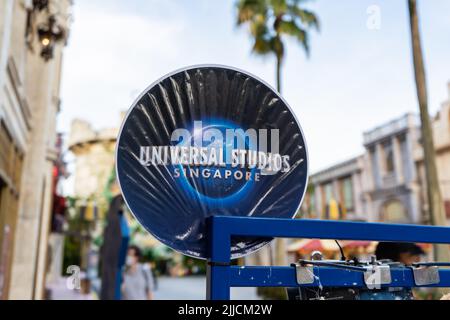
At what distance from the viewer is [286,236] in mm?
1344

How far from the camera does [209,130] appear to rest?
65.9 inches

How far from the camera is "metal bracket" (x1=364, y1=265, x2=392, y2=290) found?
56.7 inches

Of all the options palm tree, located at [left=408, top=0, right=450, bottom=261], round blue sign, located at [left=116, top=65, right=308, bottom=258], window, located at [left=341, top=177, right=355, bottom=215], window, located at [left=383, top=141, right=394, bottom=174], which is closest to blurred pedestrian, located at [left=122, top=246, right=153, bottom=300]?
palm tree, located at [left=408, top=0, right=450, bottom=261]

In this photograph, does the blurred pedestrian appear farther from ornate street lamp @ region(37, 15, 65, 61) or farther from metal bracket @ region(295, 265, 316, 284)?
metal bracket @ region(295, 265, 316, 284)

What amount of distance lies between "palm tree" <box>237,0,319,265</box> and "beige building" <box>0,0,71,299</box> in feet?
21.7

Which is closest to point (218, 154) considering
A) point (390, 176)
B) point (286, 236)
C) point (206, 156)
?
point (206, 156)

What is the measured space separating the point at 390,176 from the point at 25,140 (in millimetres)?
24522

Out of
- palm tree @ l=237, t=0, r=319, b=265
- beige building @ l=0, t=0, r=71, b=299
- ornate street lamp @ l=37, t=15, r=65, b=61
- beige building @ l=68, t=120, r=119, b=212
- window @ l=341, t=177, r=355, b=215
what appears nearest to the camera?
beige building @ l=0, t=0, r=71, b=299

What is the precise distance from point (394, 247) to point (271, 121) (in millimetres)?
1654

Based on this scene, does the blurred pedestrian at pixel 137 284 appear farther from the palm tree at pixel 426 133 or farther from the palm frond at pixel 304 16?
the palm frond at pixel 304 16

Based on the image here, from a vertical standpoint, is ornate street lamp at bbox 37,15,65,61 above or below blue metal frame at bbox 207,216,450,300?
above

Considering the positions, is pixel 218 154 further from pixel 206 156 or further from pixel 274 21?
pixel 274 21

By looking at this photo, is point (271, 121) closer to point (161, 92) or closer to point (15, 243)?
point (161, 92)

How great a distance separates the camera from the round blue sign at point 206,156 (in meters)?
1.57
